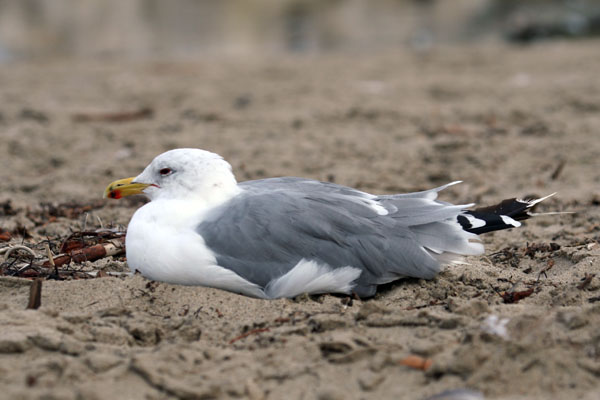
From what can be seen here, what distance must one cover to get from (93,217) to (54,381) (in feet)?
8.44

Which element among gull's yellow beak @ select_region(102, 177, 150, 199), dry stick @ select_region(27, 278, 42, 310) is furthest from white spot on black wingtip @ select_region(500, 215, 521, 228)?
dry stick @ select_region(27, 278, 42, 310)

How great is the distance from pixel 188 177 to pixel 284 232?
1.93 feet

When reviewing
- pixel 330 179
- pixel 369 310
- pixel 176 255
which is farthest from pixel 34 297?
pixel 330 179

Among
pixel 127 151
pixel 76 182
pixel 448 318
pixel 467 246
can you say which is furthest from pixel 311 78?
pixel 448 318

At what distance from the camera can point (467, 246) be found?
3.57m

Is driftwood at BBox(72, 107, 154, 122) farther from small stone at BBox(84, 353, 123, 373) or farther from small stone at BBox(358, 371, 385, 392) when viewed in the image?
small stone at BBox(358, 371, 385, 392)

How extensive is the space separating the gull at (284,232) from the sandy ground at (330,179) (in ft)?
0.32

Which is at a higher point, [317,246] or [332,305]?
[317,246]

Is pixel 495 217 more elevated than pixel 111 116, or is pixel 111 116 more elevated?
pixel 495 217

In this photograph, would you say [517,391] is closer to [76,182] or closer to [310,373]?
[310,373]

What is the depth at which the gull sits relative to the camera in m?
3.32

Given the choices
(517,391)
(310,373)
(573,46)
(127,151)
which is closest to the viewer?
(517,391)

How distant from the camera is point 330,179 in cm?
598

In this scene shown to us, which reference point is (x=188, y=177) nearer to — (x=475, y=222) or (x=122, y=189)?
(x=122, y=189)
